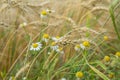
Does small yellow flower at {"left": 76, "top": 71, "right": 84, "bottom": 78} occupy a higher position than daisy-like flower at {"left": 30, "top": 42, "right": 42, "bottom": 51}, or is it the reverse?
daisy-like flower at {"left": 30, "top": 42, "right": 42, "bottom": 51}

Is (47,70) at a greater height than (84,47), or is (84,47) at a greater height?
(84,47)

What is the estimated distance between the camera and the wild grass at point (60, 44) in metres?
2.09

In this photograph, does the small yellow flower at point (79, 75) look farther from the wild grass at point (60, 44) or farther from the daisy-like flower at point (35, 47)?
the daisy-like flower at point (35, 47)

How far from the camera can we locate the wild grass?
2086mm

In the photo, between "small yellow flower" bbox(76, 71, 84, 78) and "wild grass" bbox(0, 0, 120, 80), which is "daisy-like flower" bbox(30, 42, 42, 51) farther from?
"small yellow flower" bbox(76, 71, 84, 78)

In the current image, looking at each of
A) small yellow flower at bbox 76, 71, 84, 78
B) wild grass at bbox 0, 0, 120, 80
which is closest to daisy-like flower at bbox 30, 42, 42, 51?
wild grass at bbox 0, 0, 120, 80

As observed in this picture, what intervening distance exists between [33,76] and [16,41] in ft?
1.83

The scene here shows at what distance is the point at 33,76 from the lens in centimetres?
222

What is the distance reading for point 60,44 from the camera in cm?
203

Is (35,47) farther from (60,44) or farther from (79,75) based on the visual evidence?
(79,75)

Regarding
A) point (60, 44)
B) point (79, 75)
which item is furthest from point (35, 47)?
point (79, 75)

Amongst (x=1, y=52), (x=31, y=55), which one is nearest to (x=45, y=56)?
(x=31, y=55)

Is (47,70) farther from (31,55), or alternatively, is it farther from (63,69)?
(31,55)

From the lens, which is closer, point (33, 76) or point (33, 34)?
point (33, 76)
